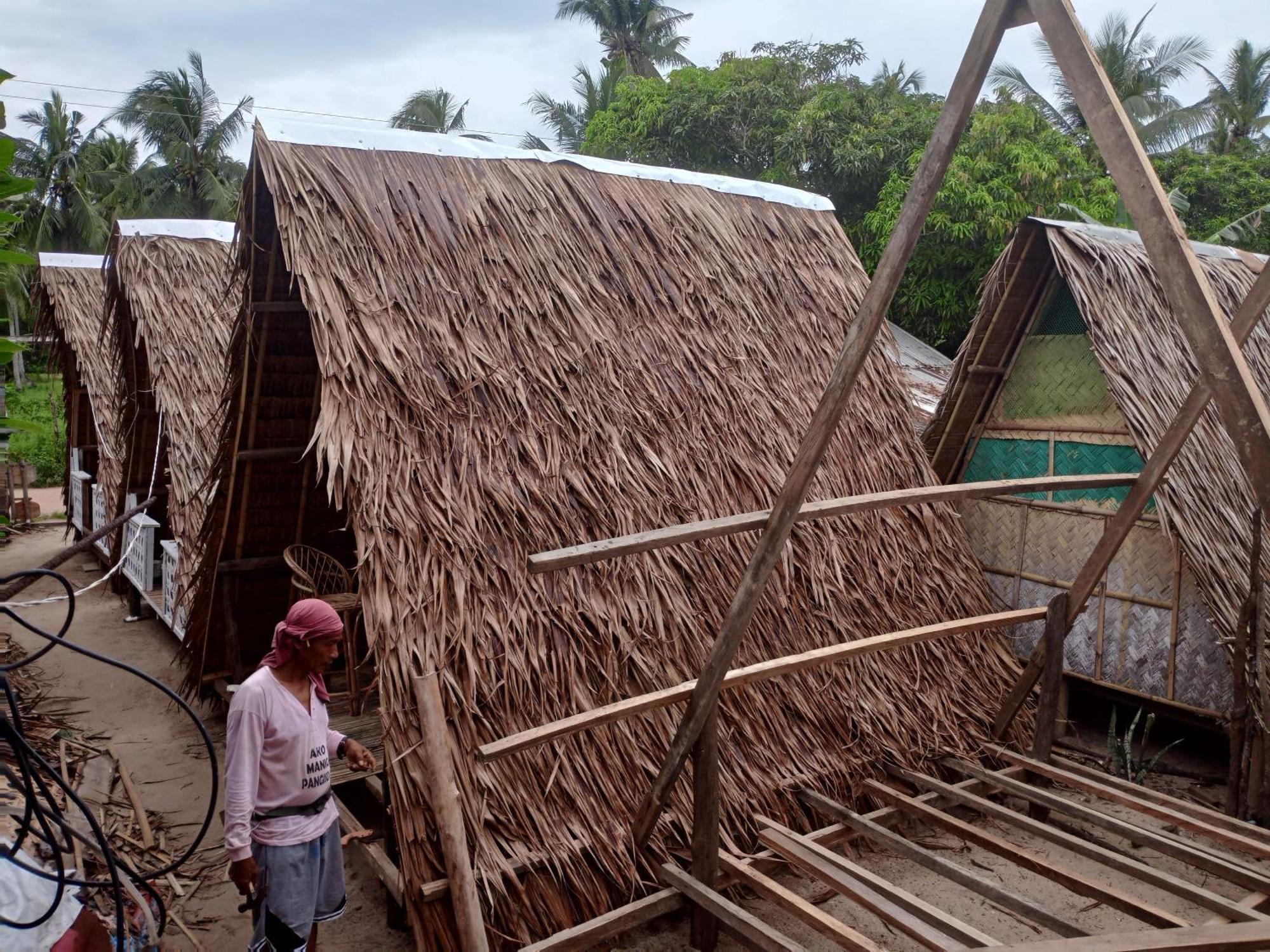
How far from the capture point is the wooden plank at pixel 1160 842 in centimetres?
→ 341

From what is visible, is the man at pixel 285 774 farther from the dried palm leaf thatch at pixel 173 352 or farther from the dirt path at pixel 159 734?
the dried palm leaf thatch at pixel 173 352

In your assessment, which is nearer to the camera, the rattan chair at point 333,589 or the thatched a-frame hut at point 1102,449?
the rattan chair at point 333,589

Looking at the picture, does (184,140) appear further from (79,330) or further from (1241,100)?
(1241,100)

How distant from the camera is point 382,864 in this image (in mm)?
3570

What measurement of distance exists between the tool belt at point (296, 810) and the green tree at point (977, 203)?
11043 mm

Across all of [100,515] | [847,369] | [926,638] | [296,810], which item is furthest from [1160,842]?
[100,515]

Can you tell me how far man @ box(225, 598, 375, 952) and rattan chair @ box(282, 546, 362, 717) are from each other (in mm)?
2054

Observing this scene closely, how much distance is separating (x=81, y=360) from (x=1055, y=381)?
9.01 m

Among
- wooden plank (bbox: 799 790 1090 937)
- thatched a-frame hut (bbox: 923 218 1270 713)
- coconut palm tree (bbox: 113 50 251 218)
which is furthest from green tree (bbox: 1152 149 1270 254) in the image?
coconut palm tree (bbox: 113 50 251 218)

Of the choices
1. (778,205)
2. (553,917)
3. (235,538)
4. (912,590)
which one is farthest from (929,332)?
(553,917)

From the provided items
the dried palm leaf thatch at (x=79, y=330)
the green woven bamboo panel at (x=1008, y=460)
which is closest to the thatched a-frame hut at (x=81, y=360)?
the dried palm leaf thatch at (x=79, y=330)

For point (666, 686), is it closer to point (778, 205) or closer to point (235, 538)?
point (235, 538)

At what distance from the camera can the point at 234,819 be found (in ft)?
8.39

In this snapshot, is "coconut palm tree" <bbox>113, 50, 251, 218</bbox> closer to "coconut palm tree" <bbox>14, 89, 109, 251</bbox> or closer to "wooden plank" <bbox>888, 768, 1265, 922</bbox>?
"coconut palm tree" <bbox>14, 89, 109, 251</bbox>
